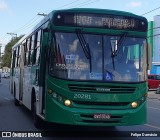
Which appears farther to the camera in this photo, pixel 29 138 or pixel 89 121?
pixel 29 138

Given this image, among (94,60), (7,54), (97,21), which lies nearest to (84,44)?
(94,60)

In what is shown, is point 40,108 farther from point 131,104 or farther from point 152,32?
point 152,32

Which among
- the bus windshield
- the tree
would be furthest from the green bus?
the tree

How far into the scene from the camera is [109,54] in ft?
32.8

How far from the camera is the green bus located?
9702 millimetres

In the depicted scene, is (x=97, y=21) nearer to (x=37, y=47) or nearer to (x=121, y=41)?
(x=121, y=41)

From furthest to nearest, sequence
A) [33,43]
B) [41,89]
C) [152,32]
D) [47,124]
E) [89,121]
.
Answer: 1. [152,32]
2. [33,43]
3. [47,124]
4. [41,89]
5. [89,121]

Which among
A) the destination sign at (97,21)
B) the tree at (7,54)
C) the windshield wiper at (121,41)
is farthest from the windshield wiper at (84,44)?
the tree at (7,54)

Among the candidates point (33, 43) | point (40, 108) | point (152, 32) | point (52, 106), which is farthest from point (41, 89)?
point (152, 32)

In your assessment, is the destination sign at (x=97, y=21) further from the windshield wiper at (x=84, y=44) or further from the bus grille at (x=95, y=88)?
the bus grille at (x=95, y=88)

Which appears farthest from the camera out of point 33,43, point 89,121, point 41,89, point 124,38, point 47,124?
point 33,43

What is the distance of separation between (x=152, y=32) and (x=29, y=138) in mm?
47837

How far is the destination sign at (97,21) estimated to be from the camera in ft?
33.3

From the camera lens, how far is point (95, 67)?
389 inches
